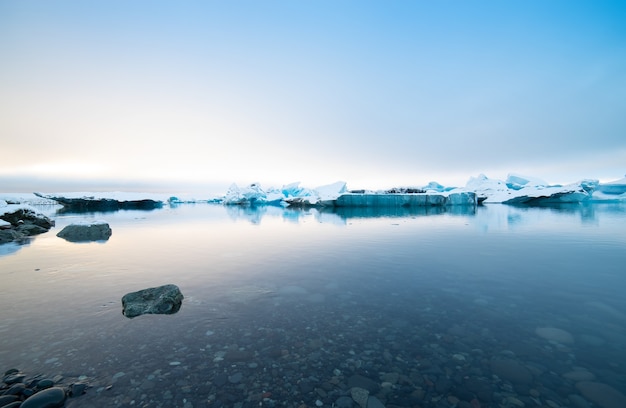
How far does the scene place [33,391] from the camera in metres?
2.36

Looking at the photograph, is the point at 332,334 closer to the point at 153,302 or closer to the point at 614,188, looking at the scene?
the point at 153,302

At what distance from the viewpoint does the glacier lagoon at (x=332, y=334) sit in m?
2.40

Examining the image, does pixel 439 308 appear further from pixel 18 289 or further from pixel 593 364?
pixel 18 289

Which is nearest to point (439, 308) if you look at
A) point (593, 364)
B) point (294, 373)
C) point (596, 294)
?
point (593, 364)

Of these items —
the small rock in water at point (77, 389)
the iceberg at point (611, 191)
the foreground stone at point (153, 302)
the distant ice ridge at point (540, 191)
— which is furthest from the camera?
the iceberg at point (611, 191)

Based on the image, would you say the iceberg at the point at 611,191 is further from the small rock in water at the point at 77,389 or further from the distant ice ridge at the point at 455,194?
the small rock in water at the point at 77,389

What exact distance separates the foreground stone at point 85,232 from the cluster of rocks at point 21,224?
64.5 inches

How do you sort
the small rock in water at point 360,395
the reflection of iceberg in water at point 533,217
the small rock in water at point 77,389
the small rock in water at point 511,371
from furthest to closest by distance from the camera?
the reflection of iceberg in water at point 533,217 → the small rock in water at point 511,371 → the small rock in water at point 77,389 → the small rock in water at point 360,395

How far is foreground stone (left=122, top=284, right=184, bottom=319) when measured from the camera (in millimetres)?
4114

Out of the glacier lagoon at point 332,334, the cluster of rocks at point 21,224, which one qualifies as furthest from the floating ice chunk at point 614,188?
the cluster of rocks at point 21,224

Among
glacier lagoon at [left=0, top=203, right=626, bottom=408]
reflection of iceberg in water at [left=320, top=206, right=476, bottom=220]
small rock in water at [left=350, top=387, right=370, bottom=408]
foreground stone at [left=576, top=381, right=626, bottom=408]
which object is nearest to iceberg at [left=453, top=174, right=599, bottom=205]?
reflection of iceberg in water at [left=320, top=206, right=476, bottom=220]

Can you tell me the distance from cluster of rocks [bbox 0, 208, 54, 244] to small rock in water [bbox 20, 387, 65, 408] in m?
13.7

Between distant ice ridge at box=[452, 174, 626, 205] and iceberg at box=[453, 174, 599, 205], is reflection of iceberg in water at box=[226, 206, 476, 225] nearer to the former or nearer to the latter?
iceberg at box=[453, 174, 599, 205]

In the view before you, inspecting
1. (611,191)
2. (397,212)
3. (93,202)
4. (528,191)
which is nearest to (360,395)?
(397,212)
